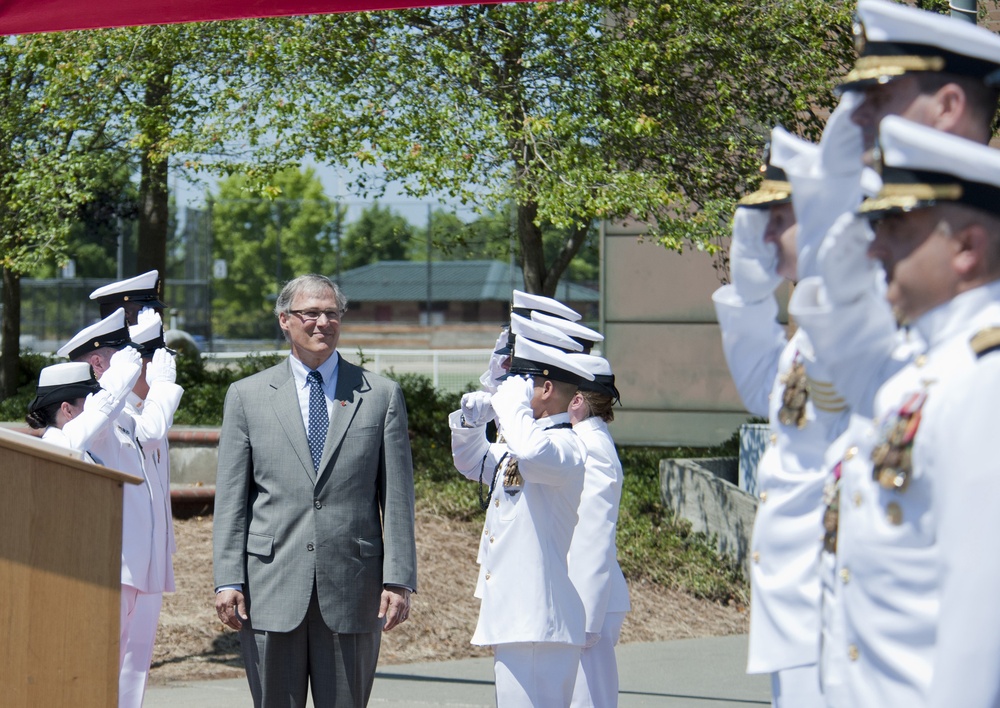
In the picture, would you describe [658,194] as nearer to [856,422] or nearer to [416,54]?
[416,54]

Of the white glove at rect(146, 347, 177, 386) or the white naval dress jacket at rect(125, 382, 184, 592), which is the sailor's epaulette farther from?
the white glove at rect(146, 347, 177, 386)

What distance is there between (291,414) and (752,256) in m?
2.37

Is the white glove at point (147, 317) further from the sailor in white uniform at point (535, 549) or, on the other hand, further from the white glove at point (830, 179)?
the white glove at point (830, 179)

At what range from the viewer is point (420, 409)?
12312 millimetres

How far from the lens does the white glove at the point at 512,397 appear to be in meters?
4.52

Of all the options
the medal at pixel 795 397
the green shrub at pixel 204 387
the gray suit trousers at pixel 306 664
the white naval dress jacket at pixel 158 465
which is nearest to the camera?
the medal at pixel 795 397

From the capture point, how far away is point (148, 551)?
546 centimetres

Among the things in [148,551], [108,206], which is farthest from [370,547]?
[108,206]

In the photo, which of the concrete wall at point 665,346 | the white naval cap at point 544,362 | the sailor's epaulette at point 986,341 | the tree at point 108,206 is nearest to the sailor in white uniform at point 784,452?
the sailor's epaulette at point 986,341

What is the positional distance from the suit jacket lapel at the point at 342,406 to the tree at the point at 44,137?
6.37 metres

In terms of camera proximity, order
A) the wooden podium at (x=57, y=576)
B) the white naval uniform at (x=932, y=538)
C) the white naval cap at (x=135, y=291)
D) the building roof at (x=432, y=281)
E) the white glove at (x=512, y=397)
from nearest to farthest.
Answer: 1. the white naval uniform at (x=932, y=538)
2. the wooden podium at (x=57, y=576)
3. the white glove at (x=512, y=397)
4. the white naval cap at (x=135, y=291)
5. the building roof at (x=432, y=281)

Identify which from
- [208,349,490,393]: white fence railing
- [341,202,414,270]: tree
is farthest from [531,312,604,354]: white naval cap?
[341,202,414,270]: tree

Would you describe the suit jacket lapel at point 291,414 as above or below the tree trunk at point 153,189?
below

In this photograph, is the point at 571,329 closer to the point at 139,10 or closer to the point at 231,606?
the point at 231,606
